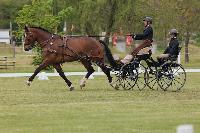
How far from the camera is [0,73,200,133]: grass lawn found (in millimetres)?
10578

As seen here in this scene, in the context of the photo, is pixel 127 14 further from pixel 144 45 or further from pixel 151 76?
pixel 144 45

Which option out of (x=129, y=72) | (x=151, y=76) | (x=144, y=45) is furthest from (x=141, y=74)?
(x=144, y=45)

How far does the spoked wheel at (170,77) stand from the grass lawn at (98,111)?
705 mm

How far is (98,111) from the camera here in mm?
12945

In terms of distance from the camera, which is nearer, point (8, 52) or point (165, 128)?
point (165, 128)

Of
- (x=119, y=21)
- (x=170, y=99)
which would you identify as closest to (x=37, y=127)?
(x=170, y=99)

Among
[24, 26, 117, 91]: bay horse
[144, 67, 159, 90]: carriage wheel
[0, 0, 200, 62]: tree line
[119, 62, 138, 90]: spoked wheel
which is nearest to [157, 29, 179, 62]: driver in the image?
[144, 67, 159, 90]: carriage wheel

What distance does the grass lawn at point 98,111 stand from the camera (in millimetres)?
10578

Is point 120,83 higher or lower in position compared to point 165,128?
lower

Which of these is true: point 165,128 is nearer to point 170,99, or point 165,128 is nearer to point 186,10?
point 170,99

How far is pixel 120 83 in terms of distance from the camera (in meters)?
19.3

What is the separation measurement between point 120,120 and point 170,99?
183 inches

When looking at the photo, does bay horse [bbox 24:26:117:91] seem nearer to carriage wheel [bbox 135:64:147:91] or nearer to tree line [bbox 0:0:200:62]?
carriage wheel [bbox 135:64:147:91]

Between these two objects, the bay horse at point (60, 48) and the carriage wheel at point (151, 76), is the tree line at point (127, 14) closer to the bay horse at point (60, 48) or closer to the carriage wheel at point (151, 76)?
the bay horse at point (60, 48)
